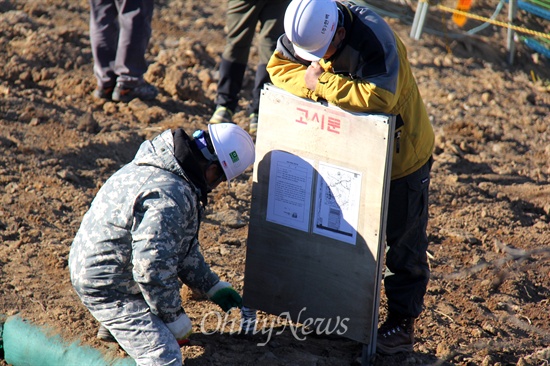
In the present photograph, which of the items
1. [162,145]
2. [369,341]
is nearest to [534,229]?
[369,341]

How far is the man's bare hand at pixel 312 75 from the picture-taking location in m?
3.92

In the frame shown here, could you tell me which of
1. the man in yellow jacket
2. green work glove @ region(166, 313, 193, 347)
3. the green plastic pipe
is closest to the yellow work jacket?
the man in yellow jacket

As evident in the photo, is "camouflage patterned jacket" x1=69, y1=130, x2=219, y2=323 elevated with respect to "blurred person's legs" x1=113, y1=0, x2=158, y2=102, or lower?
elevated

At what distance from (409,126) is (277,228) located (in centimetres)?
96

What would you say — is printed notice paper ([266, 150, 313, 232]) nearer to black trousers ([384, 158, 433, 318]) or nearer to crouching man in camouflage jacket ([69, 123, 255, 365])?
crouching man in camouflage jacket ([69, 123, 255, 365])

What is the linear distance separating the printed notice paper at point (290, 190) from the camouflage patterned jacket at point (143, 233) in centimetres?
46

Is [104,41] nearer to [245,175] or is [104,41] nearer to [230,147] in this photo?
[245,175]

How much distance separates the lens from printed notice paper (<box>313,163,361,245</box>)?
13.0 ft

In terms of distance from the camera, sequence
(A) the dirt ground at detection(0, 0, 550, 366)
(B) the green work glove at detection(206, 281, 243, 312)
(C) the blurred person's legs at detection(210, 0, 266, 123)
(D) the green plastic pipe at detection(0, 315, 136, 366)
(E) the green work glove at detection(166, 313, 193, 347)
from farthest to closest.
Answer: (C) the blurred person's legs at detection(210, 0, 266, 123) → (A) the dirt ground at detection(0, 0, 550, 366) → (B) the green work glove at detection(206, 281, 243, 312) → (D) the green plastic pipe at detection(0, 315, 136, 366) → (E) the green work glove at detection(166, 313, 193, 347)

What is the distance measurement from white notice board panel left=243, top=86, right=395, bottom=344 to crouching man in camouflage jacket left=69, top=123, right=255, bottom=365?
26 centimetres

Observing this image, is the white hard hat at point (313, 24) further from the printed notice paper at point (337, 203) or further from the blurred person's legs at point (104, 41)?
the blurred person's legs at point (104, 41)

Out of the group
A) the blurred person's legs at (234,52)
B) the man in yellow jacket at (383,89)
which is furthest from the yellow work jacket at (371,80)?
the blurred person's legs at (234,52)

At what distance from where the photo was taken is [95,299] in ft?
13.8

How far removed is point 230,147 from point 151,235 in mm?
626
